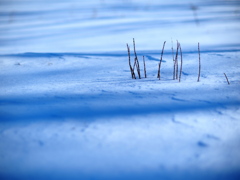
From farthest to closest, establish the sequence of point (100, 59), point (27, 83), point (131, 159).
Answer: point (100, 59), point (27, 83), point (131, 159)

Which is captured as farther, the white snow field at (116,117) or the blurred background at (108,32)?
the blurred background at (108,32)

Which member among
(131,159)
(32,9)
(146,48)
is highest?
(32,9)

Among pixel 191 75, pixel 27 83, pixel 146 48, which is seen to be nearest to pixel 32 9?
pixel 146 48

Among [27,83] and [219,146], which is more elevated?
[27,83]

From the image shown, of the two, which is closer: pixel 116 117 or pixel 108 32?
pixel 116 117

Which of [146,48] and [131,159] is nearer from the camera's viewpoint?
[131,159]

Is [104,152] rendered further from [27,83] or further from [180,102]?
[27,83]

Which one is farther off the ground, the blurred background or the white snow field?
the blurred background

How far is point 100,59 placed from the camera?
5.70 ft

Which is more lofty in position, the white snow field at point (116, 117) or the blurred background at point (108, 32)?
the blurred background at point (108, 32)

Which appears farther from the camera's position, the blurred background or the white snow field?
the blurred background

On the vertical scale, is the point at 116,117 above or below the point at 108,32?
below

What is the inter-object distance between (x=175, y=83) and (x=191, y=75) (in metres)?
0.22

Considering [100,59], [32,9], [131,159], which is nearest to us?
[131,159]
